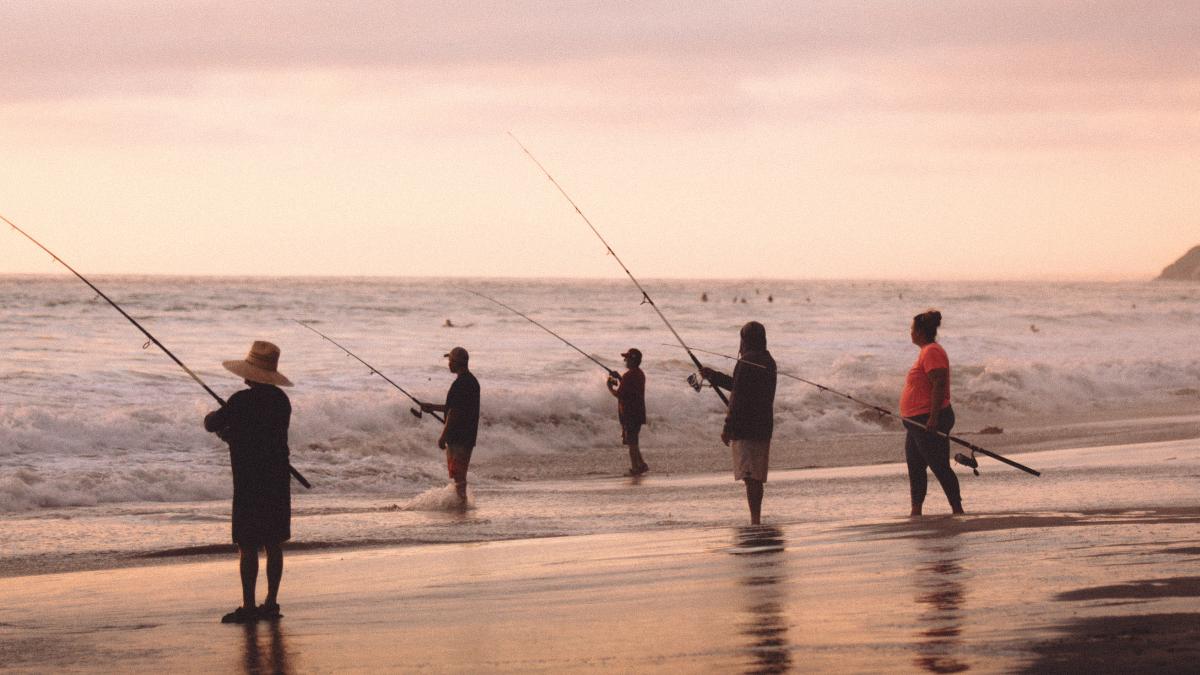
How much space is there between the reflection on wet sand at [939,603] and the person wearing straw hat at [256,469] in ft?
9.47

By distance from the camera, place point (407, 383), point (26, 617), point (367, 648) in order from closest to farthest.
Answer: point (367, 648)
point (26, 617)
point (407, 383)

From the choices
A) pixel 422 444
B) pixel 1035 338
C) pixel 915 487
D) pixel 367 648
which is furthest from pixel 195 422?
pixel 1035 338

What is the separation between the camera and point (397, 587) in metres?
7.98

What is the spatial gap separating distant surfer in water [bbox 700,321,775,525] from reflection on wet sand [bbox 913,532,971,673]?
80.9 inches

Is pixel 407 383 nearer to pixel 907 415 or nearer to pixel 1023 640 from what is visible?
pixel 907 415

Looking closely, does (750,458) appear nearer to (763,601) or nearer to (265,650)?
(763,601)

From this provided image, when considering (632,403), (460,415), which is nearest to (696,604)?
(460,415)

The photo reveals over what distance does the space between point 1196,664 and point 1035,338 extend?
43.2 meters

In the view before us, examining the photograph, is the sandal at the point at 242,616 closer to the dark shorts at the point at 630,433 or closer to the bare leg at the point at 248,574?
the bare leg at the point at 248,574

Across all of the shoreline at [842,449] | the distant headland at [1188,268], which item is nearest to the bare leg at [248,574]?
the shoreline at [842,449]

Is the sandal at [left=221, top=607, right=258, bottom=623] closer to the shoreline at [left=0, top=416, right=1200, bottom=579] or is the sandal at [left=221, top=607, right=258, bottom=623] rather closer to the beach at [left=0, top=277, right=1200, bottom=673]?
the beach at [left=0, top=277, right=1200, bottom=673]

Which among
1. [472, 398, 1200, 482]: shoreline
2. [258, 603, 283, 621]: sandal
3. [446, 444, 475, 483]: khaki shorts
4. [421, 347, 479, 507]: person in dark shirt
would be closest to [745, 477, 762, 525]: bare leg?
[421, 347, 479, 507]: person in dark shirt

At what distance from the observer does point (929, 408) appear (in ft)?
33.1

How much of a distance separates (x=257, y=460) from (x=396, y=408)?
46.0ft
